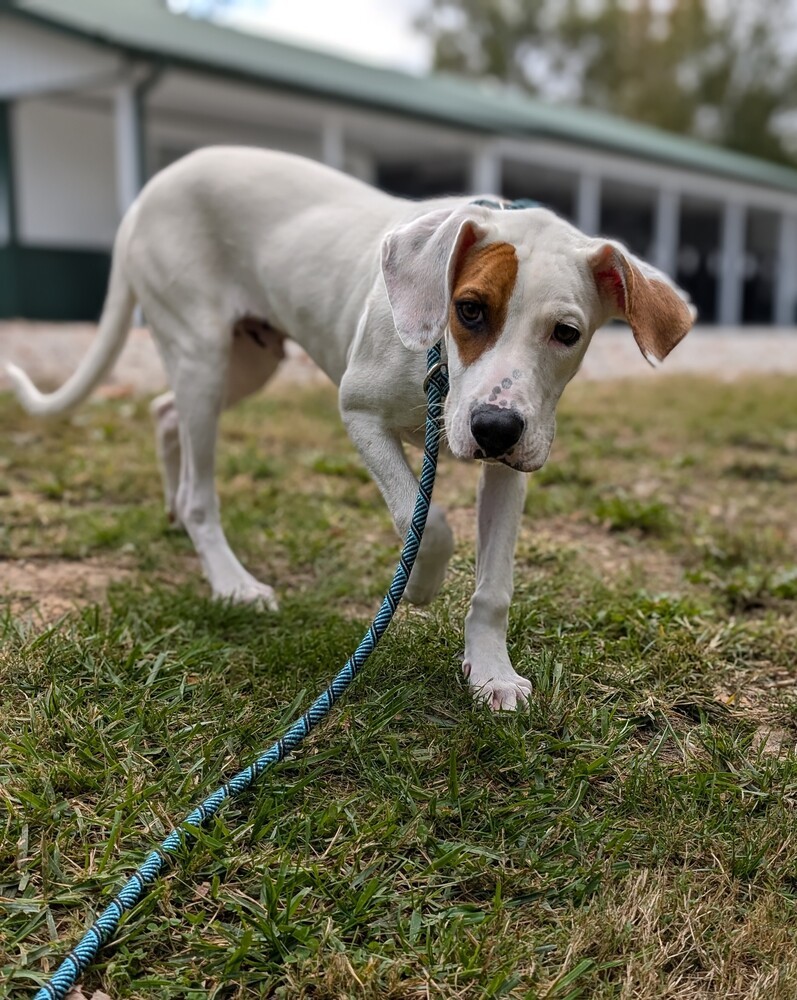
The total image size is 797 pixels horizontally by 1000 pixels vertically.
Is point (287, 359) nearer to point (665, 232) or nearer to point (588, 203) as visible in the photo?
point (588, 203)

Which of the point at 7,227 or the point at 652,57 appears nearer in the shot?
the point at 7,227

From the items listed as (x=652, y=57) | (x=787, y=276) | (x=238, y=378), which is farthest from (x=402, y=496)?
(x=652, y=57)

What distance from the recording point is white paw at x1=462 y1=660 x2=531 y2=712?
9.30 ft

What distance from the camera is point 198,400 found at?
3.96m

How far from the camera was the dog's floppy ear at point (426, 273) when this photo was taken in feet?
8.72

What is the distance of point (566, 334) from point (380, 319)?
2.30ft

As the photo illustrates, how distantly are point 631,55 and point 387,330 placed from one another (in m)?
54.5

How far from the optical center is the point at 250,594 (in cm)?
379

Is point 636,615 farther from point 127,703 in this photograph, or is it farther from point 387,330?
point 127,703

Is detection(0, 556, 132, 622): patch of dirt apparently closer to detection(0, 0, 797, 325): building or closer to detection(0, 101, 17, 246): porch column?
detection(0, 0, 797, 325): building

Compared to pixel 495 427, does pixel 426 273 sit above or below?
above

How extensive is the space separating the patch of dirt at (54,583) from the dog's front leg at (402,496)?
3.89 feet

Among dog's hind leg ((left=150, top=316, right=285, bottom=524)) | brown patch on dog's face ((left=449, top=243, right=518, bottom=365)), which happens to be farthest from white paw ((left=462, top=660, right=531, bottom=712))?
dog's hind leg ((left=150, top=316, right=285, bottom=524))

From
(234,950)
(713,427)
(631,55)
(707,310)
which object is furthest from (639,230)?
(234,950)
